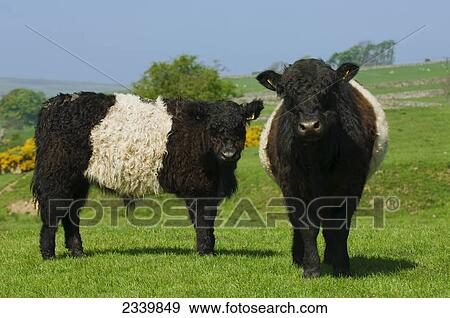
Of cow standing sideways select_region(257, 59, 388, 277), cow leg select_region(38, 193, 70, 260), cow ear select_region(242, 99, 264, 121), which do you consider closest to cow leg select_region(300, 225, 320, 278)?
cow standing sideways select_region(257, 59, 388, 277)

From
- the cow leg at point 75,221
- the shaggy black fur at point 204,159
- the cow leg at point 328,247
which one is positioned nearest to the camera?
the cow leg at point 328,247

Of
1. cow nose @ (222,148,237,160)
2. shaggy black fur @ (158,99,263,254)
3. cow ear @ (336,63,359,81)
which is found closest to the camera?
cow ear @ (336,63,359,81)

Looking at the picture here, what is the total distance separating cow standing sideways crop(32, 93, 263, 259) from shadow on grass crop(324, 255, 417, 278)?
7.23 ft

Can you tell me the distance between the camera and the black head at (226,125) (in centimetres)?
933

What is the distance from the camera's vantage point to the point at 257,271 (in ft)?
26.3

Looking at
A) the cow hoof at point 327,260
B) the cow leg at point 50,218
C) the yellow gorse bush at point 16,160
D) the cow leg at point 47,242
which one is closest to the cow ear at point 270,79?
the cow hoof at point 327,260

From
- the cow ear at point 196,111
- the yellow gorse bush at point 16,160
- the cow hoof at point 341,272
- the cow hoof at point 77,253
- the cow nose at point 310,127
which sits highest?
the cow ear at point 196,111

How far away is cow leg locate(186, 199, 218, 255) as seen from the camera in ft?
31.4

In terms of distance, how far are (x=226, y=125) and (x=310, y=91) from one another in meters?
Answer: 2.73

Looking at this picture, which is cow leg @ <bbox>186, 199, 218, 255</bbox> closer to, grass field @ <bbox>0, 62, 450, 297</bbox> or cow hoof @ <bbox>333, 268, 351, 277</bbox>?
grass field @ <bbox>0, 62, 450, 297</bbox>

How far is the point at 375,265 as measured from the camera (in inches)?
339

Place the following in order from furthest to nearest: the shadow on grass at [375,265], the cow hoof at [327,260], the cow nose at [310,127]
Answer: the cow hoof at [327,260] < the shadow on grass at [375,265] < the cow nose at [310,127]

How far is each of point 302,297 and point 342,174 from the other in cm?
168

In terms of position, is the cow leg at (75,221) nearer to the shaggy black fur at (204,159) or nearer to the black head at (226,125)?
the shaggy black fur at (204,159)
